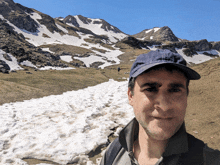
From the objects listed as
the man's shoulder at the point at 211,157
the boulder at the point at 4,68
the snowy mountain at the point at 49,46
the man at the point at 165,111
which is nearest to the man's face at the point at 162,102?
the man at the point at 165,111

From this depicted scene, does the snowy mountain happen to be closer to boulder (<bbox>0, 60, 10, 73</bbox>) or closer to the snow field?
boulder (<bbox>0, 60, 10, 73</bbox>)

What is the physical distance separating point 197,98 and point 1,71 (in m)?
24.8

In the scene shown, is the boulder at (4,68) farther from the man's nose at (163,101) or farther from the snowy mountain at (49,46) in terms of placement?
the man's nose at (163,101)

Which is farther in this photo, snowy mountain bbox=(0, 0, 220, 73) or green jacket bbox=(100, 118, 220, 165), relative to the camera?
snowy mountain bbox=(0, 0, 220, 73)

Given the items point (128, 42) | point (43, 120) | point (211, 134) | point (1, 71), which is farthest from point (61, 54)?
point (128, 42)

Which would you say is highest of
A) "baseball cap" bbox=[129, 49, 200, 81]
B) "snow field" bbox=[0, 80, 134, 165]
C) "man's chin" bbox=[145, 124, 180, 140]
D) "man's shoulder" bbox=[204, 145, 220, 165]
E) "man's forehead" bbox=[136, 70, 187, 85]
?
"baseball cap" bbox=[129, 49, 200, 81]

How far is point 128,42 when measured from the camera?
437 feet

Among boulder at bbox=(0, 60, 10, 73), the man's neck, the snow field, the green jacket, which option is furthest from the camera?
boulder at bbox=(0, 60, 10, 73)

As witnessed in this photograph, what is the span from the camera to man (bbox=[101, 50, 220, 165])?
4.50 ft

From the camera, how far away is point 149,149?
1.61m

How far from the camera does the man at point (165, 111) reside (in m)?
1.37

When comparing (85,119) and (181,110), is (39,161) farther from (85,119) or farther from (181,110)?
(181,110)

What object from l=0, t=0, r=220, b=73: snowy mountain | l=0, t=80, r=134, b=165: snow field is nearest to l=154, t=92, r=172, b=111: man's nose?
l=0, t=80, r=134, b=165: snow field

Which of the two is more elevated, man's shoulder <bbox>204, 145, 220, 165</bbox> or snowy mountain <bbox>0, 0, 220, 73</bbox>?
snowy mountain <bbox>0, 0, 220, 73</bbox>
